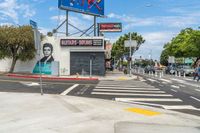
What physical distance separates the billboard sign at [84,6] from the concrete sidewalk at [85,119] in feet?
107

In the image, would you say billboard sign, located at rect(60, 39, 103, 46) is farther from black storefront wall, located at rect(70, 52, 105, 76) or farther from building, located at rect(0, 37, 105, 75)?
black storefront wall, located at rect(70, 52, 105, 76)

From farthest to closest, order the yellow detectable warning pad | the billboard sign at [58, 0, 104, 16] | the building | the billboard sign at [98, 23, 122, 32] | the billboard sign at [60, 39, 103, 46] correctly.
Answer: the billboard sign at [98, 23, 122, 32] < the billboard sign at [58, 0, 104, 16] < the building < the billboard sign at [60, 39, 103, 46] < the yellow detectable warning pad

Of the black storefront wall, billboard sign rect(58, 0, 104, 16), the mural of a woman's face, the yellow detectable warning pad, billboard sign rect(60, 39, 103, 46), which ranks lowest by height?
the yellow detectable warning pad

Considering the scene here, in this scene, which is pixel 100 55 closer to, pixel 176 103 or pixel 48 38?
pixel 48 38

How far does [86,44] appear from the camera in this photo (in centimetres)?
4459

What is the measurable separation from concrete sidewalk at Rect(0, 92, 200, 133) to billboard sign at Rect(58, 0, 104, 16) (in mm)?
32478

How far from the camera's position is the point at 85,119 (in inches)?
437

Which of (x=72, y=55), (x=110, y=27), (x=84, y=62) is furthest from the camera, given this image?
(x=110, y=27)

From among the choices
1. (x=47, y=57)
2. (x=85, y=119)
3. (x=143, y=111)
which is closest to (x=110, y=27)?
(x=47, y=57)

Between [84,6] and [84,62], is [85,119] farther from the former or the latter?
[84,6]

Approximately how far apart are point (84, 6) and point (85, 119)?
37.4m

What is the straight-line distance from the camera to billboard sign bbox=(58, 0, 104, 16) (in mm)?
46156

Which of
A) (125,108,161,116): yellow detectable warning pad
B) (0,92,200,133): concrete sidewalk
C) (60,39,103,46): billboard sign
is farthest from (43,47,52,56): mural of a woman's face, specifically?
(125,108,161,116): yellow detectable warning pad

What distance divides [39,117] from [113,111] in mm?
2669
